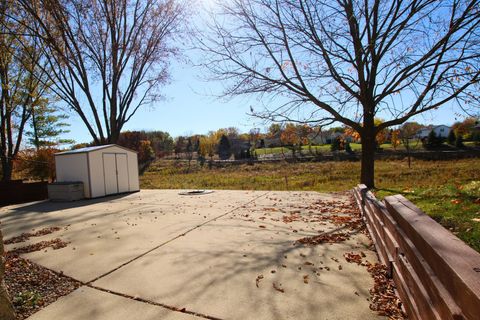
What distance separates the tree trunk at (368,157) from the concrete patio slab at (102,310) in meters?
9.59

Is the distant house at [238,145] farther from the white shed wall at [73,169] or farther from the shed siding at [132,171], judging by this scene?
the white shed wall at [73,169]

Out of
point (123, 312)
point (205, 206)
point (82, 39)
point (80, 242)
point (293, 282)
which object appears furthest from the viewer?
point (82, 39)

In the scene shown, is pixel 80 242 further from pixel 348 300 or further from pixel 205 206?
pixel 348 300

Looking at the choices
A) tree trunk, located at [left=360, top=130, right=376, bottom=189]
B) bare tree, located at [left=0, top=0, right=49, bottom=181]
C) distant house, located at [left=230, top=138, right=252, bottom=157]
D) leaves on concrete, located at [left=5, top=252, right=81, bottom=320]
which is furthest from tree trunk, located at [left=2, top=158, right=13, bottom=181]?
distant house, located at [left=230, top=138, right=252, bottom=157]

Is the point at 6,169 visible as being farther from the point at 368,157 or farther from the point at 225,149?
the point at 225,149

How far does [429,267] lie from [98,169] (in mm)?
14118

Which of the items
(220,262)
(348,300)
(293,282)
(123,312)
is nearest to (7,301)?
(123,312)

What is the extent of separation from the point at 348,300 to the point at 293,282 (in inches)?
27.2

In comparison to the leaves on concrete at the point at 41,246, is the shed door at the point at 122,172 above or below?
above

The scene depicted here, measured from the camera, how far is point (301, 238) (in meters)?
5.42

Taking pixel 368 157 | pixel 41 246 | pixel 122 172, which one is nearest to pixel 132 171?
pixel 122 172

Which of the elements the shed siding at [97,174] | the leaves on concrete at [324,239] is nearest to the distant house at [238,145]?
the shed siding at [97,174]

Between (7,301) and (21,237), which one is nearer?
(7,301)

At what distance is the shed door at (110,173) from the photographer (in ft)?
46.3
